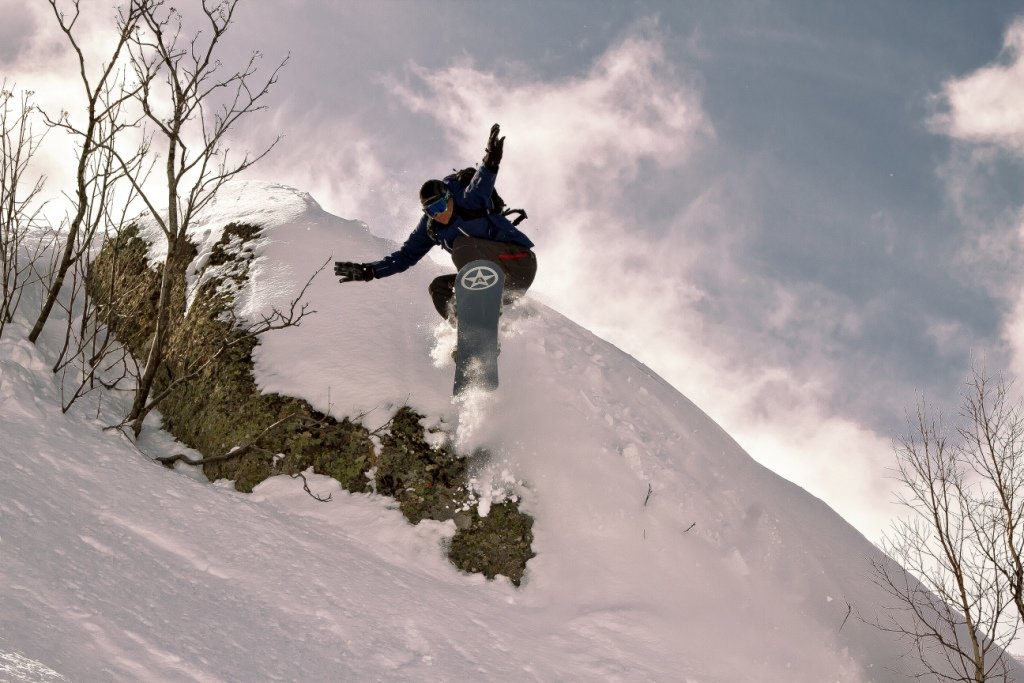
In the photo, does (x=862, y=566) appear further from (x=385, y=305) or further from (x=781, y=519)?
(x=385, y=305)

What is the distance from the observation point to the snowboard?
4.54 metres

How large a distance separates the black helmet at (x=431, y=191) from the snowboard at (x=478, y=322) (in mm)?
568

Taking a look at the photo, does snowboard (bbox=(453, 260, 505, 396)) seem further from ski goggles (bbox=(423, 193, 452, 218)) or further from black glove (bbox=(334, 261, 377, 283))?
black glove (bbox=(334, 261, 377, 283))

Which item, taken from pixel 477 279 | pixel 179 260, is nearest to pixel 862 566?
pixel 477 279

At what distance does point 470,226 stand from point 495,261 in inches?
13.3

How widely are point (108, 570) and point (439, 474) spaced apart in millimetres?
2693

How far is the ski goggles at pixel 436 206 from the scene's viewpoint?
14.8ft

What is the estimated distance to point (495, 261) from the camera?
4.68 meters

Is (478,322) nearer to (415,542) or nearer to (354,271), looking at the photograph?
(354,271)

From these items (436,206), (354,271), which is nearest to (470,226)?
(436,206)

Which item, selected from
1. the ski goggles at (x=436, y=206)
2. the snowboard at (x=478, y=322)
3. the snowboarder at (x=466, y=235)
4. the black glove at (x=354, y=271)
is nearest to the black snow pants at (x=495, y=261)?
the snowboarder at (x=466, y=235)

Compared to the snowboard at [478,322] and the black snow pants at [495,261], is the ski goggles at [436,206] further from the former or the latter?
the snowboard at [478,322]

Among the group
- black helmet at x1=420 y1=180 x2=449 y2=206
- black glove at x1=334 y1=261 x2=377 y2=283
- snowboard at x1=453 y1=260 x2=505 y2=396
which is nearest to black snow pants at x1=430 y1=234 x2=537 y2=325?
snowboard at x1=453 y1=260 x2=505 y2=396

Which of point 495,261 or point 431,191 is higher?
point 431,191
